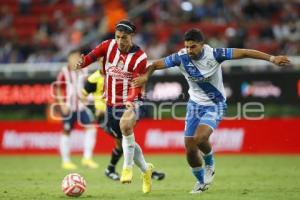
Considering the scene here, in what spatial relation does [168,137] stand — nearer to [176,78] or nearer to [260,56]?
[176,78]

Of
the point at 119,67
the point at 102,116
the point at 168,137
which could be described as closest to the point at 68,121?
the point at 102,116

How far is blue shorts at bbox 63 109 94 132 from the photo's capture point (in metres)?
18.9

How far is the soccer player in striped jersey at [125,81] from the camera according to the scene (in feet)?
39.6

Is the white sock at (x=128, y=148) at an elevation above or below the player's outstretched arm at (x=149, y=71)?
below

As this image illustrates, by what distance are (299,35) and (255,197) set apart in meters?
13.9

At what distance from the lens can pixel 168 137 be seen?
2202cm

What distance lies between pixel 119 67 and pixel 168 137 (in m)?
9.76

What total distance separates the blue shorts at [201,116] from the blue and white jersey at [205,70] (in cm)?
8

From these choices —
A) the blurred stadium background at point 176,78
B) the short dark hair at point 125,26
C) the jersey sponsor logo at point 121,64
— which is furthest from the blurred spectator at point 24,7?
the short dark hair at point 125,26

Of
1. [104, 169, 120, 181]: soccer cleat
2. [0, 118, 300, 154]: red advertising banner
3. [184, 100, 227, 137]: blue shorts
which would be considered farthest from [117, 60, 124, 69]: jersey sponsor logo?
[0, 118, 300, 154]: red advertising banner

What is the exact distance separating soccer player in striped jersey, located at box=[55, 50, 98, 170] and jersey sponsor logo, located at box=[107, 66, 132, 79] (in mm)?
5976

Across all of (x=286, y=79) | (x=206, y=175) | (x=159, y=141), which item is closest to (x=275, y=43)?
(x=286, y=79)

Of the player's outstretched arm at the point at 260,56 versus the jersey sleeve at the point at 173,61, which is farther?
the jersey sleeve at the point at 173,61

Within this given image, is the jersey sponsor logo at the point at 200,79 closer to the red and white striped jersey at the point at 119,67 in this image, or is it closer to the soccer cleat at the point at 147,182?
the red and white striped jersey at the point at 119,67
